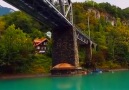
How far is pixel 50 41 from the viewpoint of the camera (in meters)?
80.6

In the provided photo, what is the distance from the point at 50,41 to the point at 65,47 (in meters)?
15.2

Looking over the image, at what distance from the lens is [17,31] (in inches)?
2630

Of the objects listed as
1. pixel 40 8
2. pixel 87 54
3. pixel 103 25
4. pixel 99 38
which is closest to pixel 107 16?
pixel 103 25

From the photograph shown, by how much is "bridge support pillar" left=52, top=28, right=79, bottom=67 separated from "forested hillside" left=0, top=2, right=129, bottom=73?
4301 millimetres

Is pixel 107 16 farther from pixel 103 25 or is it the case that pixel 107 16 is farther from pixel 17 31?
pixel 17 31

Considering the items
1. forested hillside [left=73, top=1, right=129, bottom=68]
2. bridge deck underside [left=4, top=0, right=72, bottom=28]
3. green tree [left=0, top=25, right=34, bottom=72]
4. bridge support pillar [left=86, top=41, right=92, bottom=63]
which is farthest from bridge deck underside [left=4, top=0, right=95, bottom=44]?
forested hillside [left=73, top=1, right=129, bottom=68]

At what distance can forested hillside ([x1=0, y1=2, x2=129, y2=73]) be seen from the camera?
6209 centimetres

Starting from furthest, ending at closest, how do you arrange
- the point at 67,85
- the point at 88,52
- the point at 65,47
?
1. the point at 88,52
2. the point at 65,47
3. the point at 67,85

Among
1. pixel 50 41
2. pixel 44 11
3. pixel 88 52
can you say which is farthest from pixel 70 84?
pixel 88 52

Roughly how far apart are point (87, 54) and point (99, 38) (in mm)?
14230

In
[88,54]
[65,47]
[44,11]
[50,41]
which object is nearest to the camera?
[44,11]

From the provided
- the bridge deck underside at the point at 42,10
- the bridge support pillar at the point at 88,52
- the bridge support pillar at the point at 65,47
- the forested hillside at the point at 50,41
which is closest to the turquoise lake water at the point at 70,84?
the bridge deck underside at the point at 42,10

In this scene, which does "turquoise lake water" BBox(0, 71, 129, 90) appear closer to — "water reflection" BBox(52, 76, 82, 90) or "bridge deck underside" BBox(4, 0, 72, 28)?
"water reflection" BBox(52, 76, 82, 90)

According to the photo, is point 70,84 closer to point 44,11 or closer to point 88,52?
point 44,11
